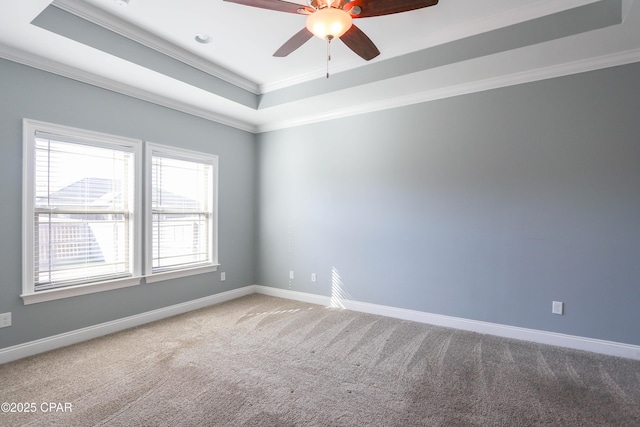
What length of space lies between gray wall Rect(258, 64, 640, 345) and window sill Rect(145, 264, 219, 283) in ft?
3.90

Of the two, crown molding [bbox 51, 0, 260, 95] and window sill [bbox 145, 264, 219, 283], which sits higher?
crown molding [bbox 51, 0, 260, 95]

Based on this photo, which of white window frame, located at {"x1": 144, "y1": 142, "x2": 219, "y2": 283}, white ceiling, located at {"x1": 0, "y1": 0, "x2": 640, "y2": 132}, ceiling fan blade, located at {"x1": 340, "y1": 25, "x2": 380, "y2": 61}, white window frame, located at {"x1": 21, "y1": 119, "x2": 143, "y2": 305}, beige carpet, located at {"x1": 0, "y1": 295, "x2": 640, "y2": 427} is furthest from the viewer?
white window frame, located at {"x1": 144, "y1": 142, "x2": 219, "y2": 283}

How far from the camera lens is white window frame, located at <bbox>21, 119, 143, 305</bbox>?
9.03 feet

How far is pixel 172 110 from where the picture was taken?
3.93 metres

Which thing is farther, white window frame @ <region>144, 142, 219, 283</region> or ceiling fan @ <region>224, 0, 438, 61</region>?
white window frame @ <region>144, 142, 219, 283</region>

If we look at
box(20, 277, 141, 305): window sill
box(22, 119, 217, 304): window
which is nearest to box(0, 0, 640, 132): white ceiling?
box(22, 119, 217, 304): window

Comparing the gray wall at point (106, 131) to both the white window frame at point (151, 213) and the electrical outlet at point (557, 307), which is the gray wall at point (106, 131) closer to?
the white window frame at point (151, 213)

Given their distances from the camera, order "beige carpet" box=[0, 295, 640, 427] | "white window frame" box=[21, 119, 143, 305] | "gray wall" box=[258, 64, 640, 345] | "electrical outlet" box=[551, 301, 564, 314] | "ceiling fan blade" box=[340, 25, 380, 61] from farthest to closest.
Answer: "electrical outlet" box=[551, 301, 564, 314] < "gray wall" box=[258, 64, 640, 345] < "white window frame" box=[21, 119, 143, 305] < "ceiling fan blade" box=[340, 25, 380, 61] < "beige carpet" box=[0, 295, 640, 427]

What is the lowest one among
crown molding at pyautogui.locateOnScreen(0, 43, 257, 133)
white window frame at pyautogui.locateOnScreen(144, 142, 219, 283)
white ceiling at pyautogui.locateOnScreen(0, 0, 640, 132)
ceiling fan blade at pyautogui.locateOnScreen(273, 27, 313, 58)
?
white window frame at pyautogui.locateOnScreen(144, 142, 219, 283)

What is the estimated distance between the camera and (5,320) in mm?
2658

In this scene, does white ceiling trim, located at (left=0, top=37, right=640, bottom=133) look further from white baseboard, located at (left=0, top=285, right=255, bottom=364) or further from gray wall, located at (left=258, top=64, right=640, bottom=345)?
white baseboard, located at (left=0, top=285, right=255, bottom=364)

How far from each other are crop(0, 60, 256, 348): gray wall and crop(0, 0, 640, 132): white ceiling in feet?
0.62

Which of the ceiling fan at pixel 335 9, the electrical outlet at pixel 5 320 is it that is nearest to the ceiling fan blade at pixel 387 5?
A: the ceiling fan at pixel 335 9

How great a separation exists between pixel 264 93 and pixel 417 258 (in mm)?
2936
